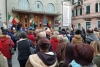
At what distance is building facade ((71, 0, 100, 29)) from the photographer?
3406 centimetres

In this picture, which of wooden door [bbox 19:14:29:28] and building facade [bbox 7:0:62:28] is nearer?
building facade [bbox 7:0:62:28]

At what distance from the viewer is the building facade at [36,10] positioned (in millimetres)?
22600

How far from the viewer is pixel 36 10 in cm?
2477

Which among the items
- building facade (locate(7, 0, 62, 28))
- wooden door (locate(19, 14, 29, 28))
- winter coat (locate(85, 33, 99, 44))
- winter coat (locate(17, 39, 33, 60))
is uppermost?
building facade (locate(7, 0, 62, 28))

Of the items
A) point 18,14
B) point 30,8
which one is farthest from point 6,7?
point 30,8

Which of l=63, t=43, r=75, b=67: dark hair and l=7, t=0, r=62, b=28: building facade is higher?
l=7, t=0, r=62, b=28: building facade

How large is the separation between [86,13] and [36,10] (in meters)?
15.4

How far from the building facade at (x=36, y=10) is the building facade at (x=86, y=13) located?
32.2 ft

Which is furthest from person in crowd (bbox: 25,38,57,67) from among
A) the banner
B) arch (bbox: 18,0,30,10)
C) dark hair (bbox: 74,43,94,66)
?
the banner

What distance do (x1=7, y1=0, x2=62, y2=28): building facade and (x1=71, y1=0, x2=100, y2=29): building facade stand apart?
982cm

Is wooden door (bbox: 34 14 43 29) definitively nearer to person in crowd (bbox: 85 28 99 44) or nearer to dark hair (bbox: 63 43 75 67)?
person in crowd (bbox: 85 28 99 44)

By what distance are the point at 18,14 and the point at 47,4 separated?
5.10m

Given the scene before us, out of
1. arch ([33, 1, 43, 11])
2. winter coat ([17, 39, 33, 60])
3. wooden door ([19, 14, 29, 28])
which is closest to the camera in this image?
winter coat ([17, 39, 33, 60])

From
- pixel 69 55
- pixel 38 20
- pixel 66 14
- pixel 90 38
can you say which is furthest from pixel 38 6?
pixel 69 55
